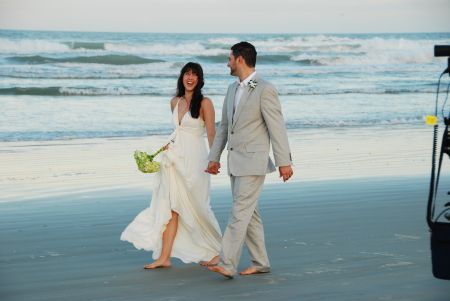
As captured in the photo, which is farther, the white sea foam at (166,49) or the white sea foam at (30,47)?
the white sea foam at (166,49)

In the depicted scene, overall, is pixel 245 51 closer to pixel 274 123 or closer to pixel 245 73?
pixel 245 73

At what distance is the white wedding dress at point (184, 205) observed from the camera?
4863 millimetres

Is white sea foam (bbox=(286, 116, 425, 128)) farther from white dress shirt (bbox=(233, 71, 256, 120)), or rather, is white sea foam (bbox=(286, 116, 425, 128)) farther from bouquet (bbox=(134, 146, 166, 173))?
white dress shirt (bbox=(233, 71, 256, 120))

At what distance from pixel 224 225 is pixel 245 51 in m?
2.23

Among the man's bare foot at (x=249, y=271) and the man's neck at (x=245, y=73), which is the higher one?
the man's neck at (x=245, y=73)

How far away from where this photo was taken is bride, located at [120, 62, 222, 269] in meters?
4.86

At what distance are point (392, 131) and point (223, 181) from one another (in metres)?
6.54

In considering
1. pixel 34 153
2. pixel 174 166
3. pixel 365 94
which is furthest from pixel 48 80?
pixel 174 166

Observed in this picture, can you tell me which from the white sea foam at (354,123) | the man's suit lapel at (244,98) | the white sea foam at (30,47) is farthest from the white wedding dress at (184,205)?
the white sea foam at (30,47)

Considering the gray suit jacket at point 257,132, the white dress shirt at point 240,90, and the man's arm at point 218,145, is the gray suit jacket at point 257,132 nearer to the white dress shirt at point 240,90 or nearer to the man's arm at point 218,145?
the white dress shirt at point 240,90

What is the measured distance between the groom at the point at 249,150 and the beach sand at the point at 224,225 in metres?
0.23

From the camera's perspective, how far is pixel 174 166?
16.1 ft

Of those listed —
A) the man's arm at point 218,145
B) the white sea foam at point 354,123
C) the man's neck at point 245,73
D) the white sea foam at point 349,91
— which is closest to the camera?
the man's neck at point 245,73

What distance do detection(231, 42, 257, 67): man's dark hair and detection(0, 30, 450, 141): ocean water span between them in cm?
848
